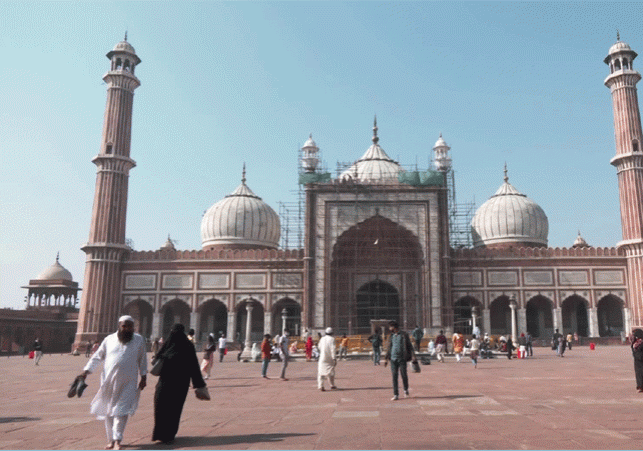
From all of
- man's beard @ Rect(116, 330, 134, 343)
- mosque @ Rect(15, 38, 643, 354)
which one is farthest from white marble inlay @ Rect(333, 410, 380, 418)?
mosque @ Rect(15, 38, 643, 354)

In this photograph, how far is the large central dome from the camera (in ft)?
112

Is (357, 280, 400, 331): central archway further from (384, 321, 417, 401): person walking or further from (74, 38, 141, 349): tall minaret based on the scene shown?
(384, 321, 417, 401): person walking

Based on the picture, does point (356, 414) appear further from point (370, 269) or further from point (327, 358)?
point (370, 269)

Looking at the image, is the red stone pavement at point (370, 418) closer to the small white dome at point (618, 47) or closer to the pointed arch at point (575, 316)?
the pointed arch at point (575, 316)

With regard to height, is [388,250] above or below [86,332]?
above

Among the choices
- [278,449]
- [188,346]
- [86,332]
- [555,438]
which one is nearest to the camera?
[278,449]

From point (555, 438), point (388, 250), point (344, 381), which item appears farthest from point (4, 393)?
point (388, 250)

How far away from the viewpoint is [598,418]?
5594 millimetres

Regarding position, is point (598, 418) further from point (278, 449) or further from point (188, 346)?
point (188, 346)

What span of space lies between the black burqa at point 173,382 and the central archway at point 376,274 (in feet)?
74.5

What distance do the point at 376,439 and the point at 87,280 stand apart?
26.7 metres

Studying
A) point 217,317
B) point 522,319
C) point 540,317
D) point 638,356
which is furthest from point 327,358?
point 540,317

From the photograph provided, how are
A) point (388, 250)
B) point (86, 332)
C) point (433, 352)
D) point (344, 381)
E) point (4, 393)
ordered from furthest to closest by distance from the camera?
point (388, 250) → point (86, 332) → point (433, 352) → point (344, 381) → point (4, 393)

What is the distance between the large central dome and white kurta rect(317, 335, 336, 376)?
1059 inches
